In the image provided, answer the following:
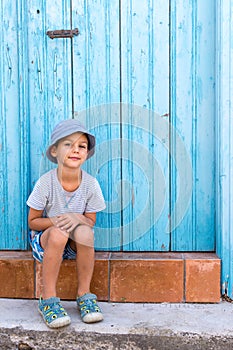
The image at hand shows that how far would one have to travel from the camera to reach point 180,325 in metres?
2.65

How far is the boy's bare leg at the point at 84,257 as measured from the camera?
2.75m

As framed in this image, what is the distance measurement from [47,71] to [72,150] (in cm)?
67

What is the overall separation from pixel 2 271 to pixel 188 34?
1814 millimetres

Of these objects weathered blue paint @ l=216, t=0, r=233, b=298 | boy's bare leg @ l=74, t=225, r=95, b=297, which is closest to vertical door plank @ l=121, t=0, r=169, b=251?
weathered blue paint @ l=216, t=0, r=233, b=298

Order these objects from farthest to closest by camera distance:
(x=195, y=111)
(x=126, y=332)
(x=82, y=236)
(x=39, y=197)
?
(x=195, y=111) → (x=39, y=197) → (x=82, y=236) → (x=126, y=332)

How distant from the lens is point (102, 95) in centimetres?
317

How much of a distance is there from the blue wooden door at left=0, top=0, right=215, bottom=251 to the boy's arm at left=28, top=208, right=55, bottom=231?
0.31m

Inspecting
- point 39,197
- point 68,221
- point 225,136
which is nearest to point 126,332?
point 68,221

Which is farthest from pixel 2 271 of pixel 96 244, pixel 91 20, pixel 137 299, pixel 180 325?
pixel 91 20

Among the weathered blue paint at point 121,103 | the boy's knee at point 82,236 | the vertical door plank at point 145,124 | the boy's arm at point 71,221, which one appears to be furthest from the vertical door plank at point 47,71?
the boy's knee at point 82,236

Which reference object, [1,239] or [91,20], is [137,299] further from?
[91,20]

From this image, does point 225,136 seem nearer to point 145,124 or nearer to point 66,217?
point 145,124

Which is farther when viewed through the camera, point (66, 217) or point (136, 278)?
point (136, 278)

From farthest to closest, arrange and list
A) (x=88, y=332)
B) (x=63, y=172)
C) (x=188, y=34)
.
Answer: (x=188, y=34) → (x=63, y=172) → (x=88, y=332)
